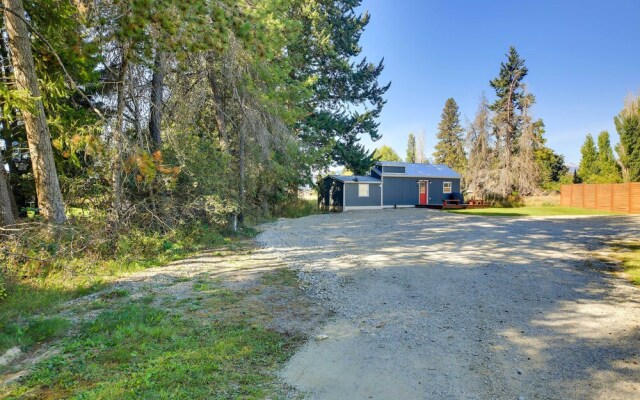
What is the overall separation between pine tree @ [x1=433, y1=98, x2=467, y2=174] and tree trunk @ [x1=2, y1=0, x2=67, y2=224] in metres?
40.4

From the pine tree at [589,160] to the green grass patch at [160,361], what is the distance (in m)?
32.3

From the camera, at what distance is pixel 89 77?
22.5 feet

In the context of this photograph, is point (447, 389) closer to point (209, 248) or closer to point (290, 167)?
point (209, 248)

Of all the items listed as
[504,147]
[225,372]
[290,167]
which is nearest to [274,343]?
[225,372]

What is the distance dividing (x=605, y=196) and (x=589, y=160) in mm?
9326

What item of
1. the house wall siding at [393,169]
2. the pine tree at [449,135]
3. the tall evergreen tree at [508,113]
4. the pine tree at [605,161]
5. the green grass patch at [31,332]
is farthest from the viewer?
the pine tree at [449,135]

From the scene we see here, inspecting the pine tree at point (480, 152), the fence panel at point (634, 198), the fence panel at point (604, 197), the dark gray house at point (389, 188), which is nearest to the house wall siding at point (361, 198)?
the dark gray house at point (389, 188)

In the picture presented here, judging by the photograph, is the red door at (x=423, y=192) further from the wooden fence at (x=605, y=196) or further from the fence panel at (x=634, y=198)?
the fence panel at (x=634, y=198)

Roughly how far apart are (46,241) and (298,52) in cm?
1635

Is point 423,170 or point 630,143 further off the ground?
point 630,143

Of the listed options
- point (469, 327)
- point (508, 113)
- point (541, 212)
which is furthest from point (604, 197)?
point (469, 327)

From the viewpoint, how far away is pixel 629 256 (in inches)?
293

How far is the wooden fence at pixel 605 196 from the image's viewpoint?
1848 cm

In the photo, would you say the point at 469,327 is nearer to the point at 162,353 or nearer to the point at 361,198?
the point at 162,353
